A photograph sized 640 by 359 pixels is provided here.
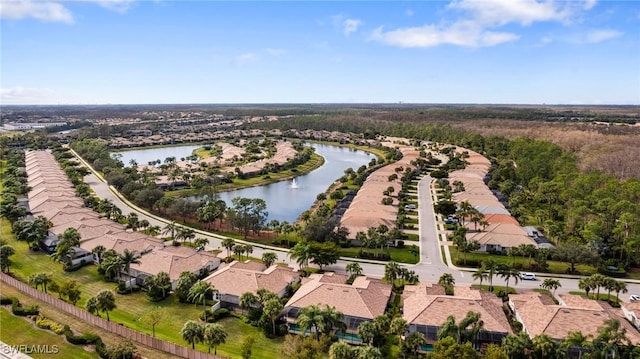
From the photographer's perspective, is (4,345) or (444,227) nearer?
(4,345)

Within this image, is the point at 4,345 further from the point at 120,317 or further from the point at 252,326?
the point at 252,326

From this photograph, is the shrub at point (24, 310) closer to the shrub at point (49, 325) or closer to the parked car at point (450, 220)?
the shrub at point (49, 325)

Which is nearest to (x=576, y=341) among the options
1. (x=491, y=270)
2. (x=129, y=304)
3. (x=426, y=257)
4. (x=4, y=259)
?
(x=491, y=270)

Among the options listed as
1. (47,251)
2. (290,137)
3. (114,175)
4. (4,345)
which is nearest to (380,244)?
(4,345)

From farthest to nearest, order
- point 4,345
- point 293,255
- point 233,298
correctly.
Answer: point 293,255
point 233,298
point 4,345

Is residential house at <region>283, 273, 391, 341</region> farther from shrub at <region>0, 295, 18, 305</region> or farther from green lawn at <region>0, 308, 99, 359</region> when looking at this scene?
shrub at <region>0, 295, 18, 305</region>

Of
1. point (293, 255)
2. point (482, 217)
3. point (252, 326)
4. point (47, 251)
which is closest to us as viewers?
point (252, 326)

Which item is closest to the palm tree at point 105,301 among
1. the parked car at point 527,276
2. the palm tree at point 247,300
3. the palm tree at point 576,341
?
the palm tree at point 247,300
